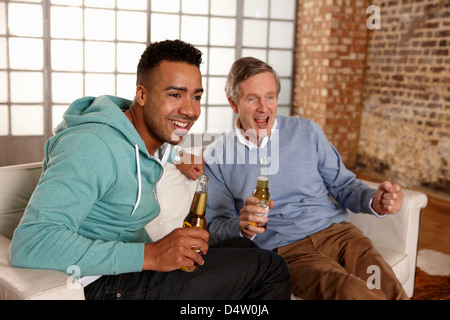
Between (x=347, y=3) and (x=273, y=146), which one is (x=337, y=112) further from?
(x=273, y=146)

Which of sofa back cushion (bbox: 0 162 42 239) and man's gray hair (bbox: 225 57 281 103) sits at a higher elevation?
man's gray hair (bbox: 225 57 281 103)

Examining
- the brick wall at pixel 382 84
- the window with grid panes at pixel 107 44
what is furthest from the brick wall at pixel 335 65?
the window with grid panes at pixel 107 44

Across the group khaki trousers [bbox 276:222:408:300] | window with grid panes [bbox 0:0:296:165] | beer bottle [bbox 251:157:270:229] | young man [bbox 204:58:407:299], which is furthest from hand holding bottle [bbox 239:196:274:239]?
window with grid panes [bbox 0:0:296:165]

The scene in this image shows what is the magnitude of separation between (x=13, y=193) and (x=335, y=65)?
4119 mm

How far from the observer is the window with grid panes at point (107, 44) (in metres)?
4.61

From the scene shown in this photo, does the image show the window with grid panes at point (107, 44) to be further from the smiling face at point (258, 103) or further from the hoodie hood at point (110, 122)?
the hoodie hood at point (110, 122)

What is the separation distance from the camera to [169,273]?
1300mm

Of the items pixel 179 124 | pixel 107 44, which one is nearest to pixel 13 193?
pixel 179 124

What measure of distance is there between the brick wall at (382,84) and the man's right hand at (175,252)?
3.75m

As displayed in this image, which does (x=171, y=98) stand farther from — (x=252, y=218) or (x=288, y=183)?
(x=288, y=183)

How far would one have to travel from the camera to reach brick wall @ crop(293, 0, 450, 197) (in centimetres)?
445

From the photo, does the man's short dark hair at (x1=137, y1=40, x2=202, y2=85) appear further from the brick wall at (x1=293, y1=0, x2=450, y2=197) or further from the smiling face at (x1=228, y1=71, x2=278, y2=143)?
the brick wall at (x1=293, y1=0, x2=450, y2=197)

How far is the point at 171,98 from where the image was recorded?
148 cm

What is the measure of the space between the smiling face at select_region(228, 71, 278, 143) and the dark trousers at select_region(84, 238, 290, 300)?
77 centimetres
